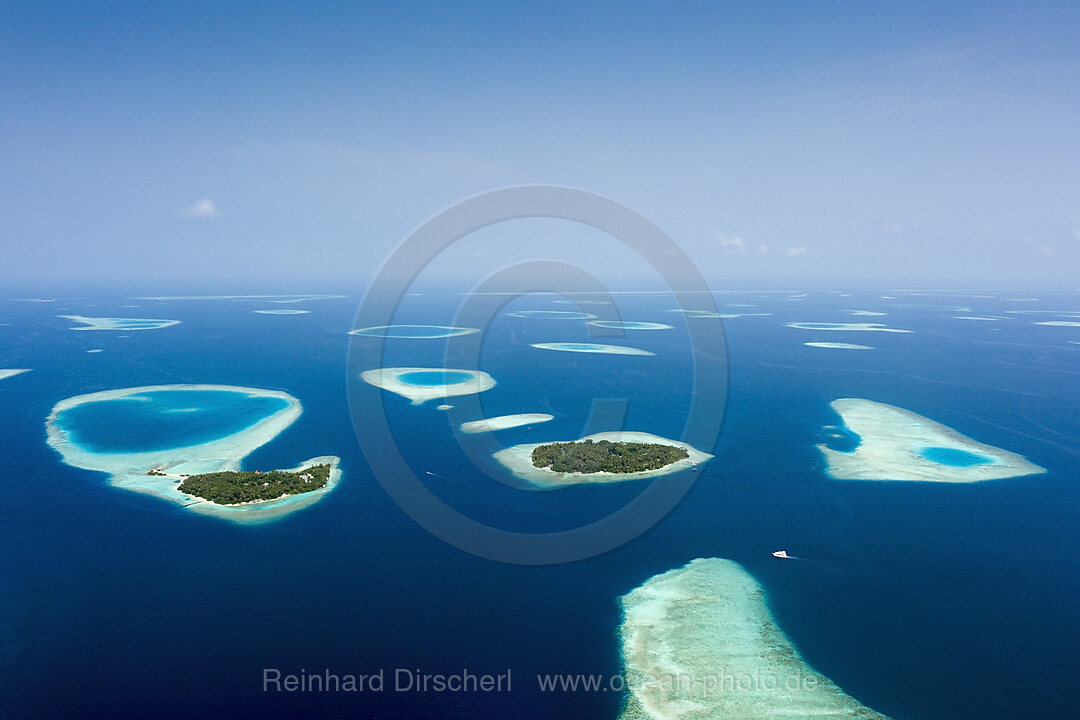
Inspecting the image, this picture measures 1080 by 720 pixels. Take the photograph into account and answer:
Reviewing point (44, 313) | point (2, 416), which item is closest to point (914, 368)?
point (2, 416)

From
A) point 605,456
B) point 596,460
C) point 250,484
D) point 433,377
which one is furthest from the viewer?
point 433,377

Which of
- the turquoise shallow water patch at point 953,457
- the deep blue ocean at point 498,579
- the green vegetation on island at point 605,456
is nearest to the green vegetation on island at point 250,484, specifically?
the deep blue ocean at point 498,579

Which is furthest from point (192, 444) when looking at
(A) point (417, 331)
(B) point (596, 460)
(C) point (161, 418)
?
(A) point (417, 331)

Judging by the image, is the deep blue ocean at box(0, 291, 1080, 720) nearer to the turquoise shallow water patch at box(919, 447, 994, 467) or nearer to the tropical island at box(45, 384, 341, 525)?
the tropical island at box(45, 384, 341, 525)

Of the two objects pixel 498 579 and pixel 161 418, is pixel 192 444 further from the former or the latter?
pixel 498 579

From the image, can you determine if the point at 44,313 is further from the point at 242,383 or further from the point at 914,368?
the point at 914,368

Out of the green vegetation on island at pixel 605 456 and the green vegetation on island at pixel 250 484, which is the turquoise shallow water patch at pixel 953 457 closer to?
the green vegetation on island at pixel 605 456

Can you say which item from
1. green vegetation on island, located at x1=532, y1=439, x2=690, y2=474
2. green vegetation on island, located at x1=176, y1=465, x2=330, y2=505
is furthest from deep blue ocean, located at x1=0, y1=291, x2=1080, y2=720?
green vegetation on island, located at x1=532, y1=439, x2=690, y2=474
